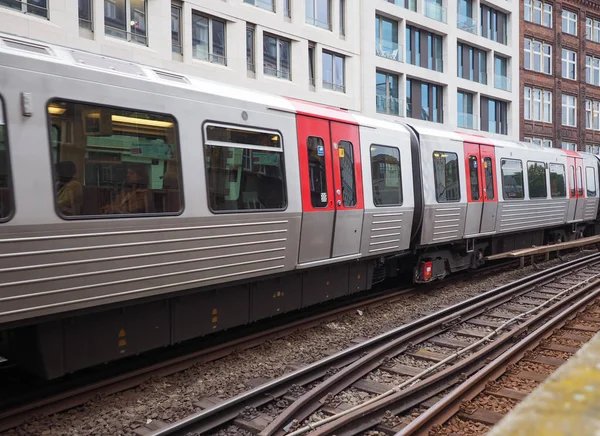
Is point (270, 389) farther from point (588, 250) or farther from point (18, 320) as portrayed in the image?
point (588, 250)

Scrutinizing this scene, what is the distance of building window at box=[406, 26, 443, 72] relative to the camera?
29828 millimetres

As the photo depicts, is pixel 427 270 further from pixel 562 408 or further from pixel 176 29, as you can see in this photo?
pixel 176 29

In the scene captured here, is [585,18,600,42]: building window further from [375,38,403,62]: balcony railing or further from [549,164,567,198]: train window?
[549,164,567,198]: train window

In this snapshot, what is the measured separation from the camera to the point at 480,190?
11.6m

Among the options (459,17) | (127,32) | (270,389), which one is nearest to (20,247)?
(270,389)

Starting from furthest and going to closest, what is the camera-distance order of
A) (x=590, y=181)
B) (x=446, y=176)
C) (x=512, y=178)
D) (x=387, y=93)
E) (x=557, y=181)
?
(x=387, y=93)
(x=590, y=181)
(x=557, y=181)
(x=512, y=178)
(x=446, y=176)

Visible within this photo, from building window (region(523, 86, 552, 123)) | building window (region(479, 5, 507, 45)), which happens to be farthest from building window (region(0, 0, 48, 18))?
building window (region(523, 86, 552, 123))

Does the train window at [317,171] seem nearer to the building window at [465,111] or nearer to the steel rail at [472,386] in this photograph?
the steel rail at [472,386]

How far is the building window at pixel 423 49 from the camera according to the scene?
29.8 m

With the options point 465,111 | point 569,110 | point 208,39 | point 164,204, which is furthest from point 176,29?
point 569,110

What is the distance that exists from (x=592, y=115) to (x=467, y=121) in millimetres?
17225

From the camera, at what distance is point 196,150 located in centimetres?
576

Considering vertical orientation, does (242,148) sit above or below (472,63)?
below

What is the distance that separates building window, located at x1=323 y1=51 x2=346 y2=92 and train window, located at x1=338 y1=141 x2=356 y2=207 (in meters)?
17.4
